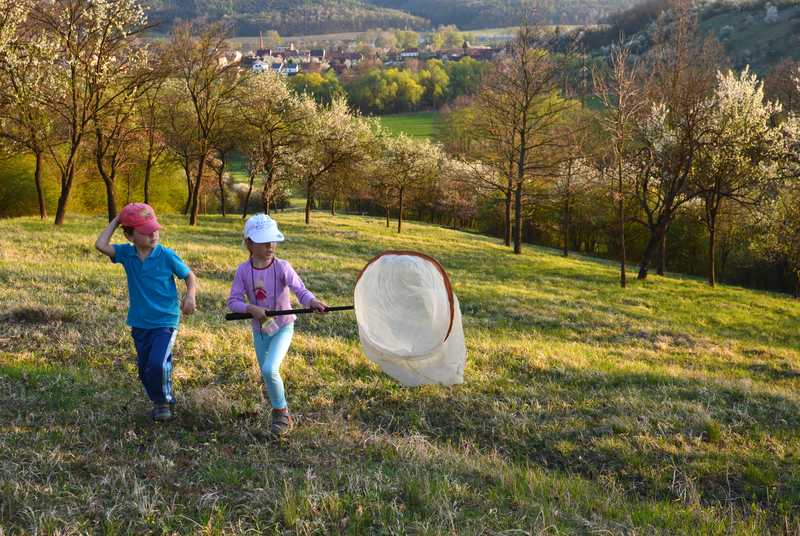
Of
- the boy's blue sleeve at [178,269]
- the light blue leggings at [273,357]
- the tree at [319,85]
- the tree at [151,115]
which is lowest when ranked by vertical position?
the light blue leggings at [273,357]

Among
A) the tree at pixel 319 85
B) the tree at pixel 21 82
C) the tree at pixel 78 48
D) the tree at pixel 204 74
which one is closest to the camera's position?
the tree at pixel 21 82

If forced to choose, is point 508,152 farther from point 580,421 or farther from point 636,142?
point 580,421

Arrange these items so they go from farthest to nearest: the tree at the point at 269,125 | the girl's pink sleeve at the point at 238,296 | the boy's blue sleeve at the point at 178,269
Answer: the tree at the point at 269,125 → the boy's blue sleeve at the point at 178,269 → the girl's pink sleeve at the point at 238,296

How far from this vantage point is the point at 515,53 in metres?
29.5

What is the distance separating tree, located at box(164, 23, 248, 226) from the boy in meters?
25.6

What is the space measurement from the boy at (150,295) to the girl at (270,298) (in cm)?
58

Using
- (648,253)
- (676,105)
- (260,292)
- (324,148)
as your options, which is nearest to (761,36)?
(676,105)

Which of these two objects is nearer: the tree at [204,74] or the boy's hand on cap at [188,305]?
the boy's hand on cap at [188,305]

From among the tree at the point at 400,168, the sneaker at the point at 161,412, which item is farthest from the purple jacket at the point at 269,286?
the tree at the point at 400,168

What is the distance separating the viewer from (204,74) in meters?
28.8

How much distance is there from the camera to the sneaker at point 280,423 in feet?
15.8

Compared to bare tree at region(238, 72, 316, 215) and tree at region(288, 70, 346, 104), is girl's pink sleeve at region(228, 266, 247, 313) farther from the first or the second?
tree at region(288, 70, 346, 104)

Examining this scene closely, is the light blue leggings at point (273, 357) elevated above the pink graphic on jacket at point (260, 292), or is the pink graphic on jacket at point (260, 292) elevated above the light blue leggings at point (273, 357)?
the pink graphic on jacket at point (260, 292)

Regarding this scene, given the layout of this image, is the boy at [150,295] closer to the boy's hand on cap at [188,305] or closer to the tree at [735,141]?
the boy's hand on cap at [188,305]
